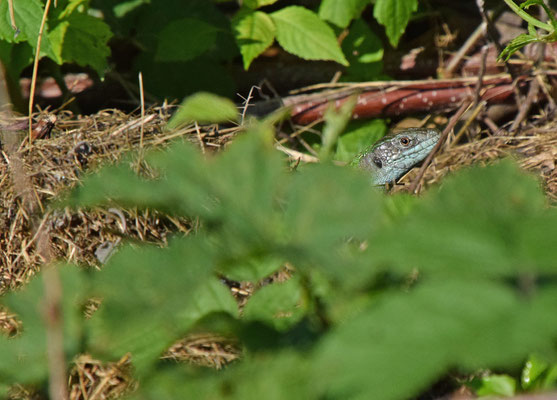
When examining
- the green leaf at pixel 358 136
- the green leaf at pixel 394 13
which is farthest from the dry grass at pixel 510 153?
the green leaf at pixel 394 13

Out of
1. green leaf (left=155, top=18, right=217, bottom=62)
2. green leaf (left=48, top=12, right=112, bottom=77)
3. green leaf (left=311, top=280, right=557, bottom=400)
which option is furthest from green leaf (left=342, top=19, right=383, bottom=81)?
green leaf (left=311, top=280, right=557, bottom=400)

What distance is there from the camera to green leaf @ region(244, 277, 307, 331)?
47.7 inches

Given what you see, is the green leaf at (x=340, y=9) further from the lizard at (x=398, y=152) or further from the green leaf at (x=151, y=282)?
the green leaf at (x=151, y=282)

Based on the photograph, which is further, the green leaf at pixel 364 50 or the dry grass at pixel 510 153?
the green leaf at pixel 364 50

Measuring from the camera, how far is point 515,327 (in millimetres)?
801

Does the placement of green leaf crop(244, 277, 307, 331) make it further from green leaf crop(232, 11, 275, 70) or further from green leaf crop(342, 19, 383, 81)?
green leaf crop(342, 19, 383, 81)

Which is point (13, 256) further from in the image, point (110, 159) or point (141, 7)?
point (141, 7)

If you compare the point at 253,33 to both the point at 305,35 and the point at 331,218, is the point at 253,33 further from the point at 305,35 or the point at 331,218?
the point at 331,218

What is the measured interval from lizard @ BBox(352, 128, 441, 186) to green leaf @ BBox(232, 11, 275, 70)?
0.72 metres

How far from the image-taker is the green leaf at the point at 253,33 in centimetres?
320

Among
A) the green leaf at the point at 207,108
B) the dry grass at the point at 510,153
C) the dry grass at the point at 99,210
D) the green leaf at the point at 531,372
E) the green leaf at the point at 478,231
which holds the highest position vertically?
the green leaf at the point at 207,108

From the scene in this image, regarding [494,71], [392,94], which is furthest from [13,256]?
[494,71]

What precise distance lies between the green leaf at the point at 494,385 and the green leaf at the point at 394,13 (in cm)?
208

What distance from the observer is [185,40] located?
11.5 feet
